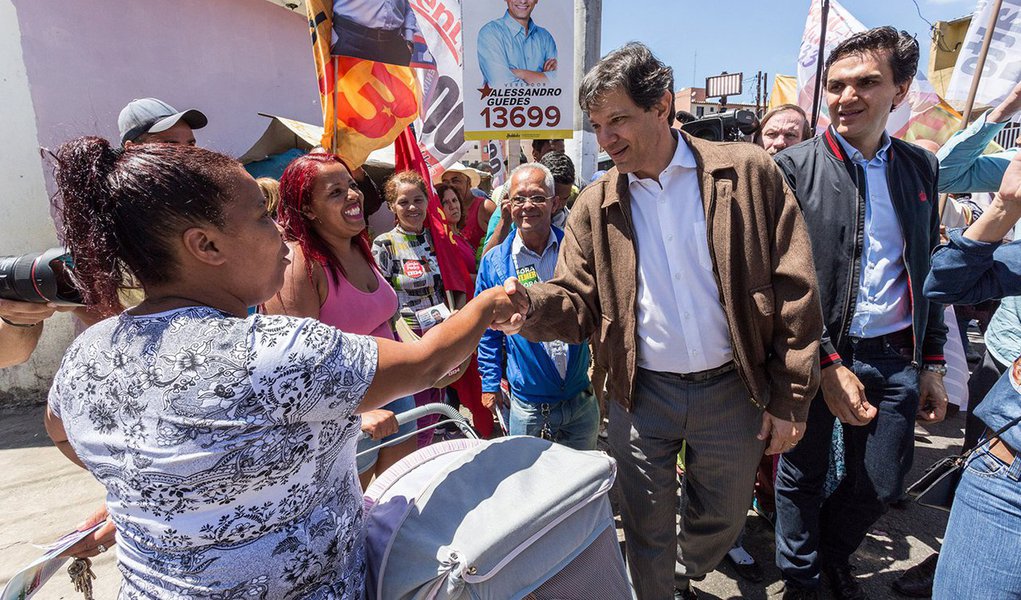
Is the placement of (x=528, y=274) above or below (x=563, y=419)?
above

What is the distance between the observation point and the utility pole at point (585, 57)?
473 cm

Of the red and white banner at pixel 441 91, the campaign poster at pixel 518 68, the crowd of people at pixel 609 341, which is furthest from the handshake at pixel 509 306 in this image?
the red and white banner at pixel 441 91

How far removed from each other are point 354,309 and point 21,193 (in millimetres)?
5347

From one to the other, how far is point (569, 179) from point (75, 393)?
10.4ft

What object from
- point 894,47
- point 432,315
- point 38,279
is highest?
point 894,47

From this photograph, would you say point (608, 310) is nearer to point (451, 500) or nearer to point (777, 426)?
point (777, 426)

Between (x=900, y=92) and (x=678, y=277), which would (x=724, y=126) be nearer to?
(x=900, y=92)

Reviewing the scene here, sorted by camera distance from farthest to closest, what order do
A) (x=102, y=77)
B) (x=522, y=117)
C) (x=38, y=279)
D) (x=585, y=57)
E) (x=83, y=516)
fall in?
(x=102, y=77), (x=585, y=57), (x=522, y=117), (x=83, y=516), (x=38, y=279)

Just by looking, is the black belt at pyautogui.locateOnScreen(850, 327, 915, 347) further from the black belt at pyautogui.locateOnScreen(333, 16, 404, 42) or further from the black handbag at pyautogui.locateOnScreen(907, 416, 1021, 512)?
the black belt at pyautogui.locateOnScreen(333, 16, 404, 42)

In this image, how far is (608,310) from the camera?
2.01 meters

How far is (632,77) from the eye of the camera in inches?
72.2

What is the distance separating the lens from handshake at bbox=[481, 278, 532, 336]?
5.42 ft

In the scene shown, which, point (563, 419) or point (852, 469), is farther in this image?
point (563, 419)

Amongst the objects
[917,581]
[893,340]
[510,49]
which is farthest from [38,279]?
[917,581]
